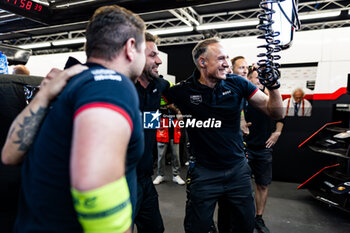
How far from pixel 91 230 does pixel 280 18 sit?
1235 millimetres

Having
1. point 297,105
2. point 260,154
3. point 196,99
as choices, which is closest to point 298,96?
point 297,105

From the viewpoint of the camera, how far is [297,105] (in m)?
4.68

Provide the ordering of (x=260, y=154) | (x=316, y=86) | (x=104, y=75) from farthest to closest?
(x=316, y=86)
(x=260, y=154)
(x=104, y=75)

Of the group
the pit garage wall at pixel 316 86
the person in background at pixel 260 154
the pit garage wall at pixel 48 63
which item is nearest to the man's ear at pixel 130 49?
the person in background at pixel 260 154

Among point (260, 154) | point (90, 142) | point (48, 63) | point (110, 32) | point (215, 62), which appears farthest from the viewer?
point (48, 63)

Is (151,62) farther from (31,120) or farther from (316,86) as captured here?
(316,86)

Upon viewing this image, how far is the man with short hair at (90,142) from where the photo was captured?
0.58 meters

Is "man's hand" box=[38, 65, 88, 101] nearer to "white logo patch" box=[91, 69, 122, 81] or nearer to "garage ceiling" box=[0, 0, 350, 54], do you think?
"white logo patch" box=[91, 69, 122, 81]

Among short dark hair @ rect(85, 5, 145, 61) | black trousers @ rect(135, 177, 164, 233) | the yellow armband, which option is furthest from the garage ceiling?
the yellow armband

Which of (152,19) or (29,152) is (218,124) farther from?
(152,19)

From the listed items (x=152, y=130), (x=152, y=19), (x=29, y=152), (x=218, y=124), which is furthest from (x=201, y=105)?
(x=152, y=19)

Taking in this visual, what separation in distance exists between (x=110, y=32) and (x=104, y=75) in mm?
240

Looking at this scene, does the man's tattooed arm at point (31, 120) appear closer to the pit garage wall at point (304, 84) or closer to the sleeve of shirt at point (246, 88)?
the sleeve of shirt at point (246, 88)

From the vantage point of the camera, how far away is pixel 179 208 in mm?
3588
